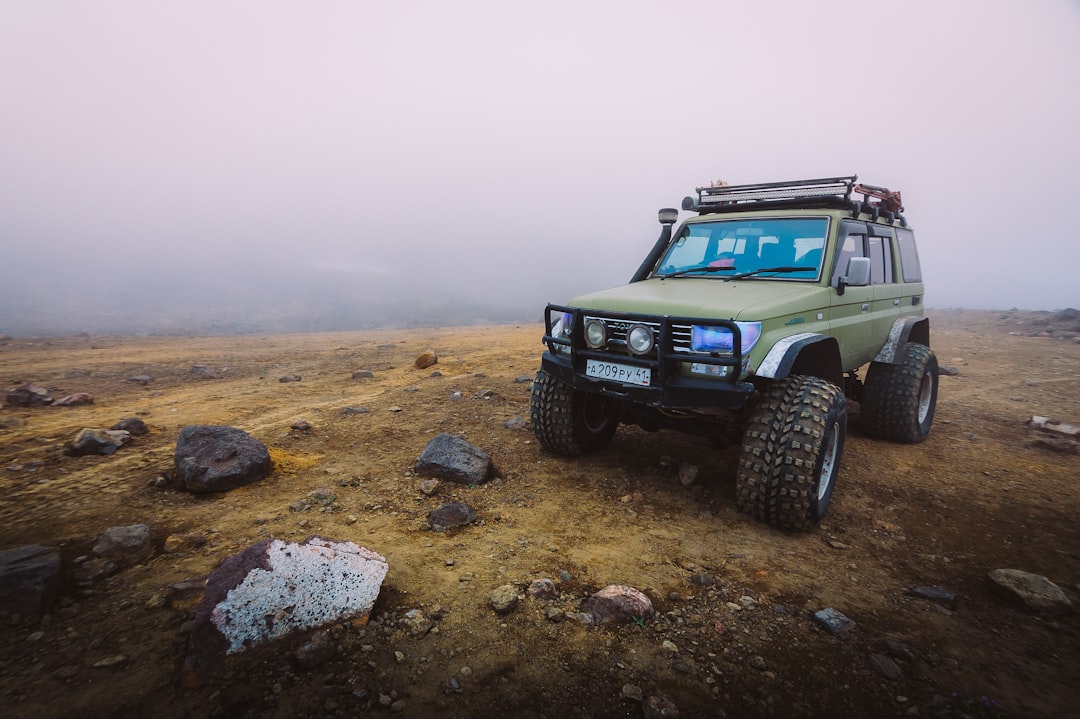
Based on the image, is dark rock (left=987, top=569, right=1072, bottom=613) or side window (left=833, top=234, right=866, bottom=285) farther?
side window (left=833, top=234, right=866, bottom=285)

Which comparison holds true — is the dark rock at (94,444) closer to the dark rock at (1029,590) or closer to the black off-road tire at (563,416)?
the black off-road tire at (563,416)

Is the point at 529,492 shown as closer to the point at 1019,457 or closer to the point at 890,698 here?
the point at 890,698

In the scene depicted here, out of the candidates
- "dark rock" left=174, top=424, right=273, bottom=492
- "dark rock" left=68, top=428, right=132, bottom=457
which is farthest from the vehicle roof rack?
"dark rock" left=68, top=428, right=132, bottom=457

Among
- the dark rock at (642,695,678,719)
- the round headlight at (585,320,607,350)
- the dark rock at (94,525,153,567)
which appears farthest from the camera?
the round headlight at (585,320,607,350)

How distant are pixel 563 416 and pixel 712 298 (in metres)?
1.56

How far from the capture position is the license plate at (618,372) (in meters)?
3.52

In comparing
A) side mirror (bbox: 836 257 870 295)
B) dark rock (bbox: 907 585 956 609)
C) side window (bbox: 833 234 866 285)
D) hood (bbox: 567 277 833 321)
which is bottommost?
dark rock (bbox: 907 585 956 609)

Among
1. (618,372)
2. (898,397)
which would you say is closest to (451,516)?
(618,372)

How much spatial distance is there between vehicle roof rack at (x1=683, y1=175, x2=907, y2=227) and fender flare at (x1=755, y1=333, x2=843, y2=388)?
1.37 metres

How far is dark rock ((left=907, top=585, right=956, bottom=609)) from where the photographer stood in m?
2.70

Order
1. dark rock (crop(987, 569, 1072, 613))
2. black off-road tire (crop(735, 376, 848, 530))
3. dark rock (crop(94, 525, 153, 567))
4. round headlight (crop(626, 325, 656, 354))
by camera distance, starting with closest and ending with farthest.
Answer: dark rock (crop(987, 569, 1072, 613)) → dark rock (crop(94, 525, 153, 567)) → black off-road tire (crop(735, 376, 848, 530)) → round headlight (crop(626, 325, 656, 354))

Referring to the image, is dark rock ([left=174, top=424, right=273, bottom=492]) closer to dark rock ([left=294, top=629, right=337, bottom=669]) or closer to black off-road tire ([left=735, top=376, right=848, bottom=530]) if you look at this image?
dark rock ([left=294, top=629, right=337, bottom=669])

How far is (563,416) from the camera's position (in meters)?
4.34

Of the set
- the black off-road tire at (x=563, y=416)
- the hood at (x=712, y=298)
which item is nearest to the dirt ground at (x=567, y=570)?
the black off-road tire at (x=563, y=416)
